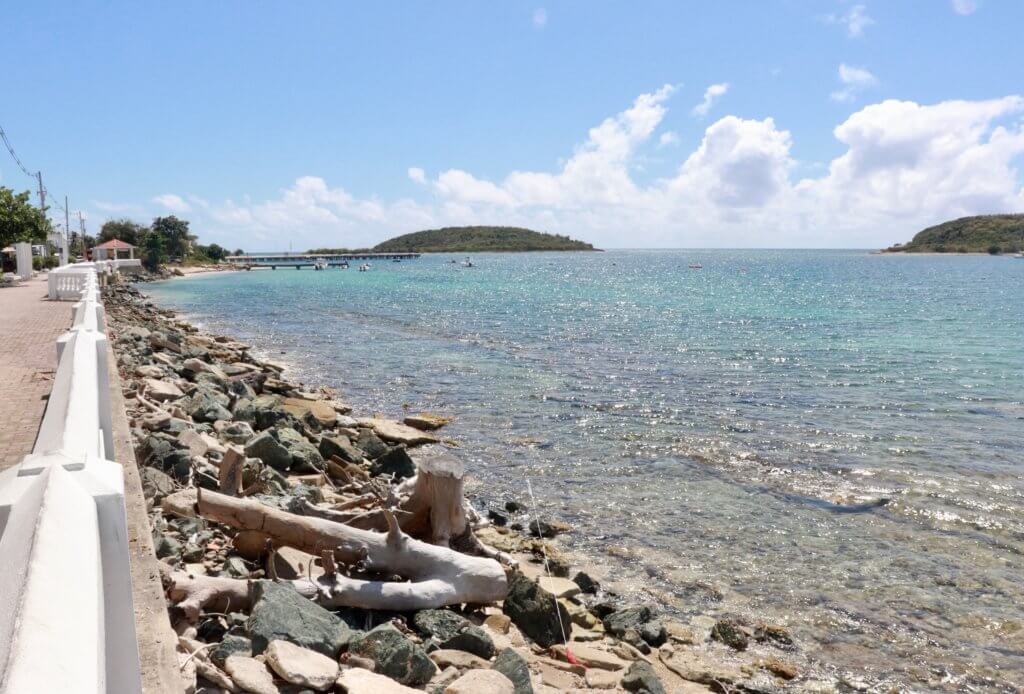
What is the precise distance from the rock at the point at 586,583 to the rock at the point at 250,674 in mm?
4658

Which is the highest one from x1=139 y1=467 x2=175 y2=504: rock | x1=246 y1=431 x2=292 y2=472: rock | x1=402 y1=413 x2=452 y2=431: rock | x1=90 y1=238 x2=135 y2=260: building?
x1=90 y1=238 x2=135 y2=260: building

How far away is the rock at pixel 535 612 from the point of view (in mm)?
6859

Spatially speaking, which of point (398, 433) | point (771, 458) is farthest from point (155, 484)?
point (771, 458)

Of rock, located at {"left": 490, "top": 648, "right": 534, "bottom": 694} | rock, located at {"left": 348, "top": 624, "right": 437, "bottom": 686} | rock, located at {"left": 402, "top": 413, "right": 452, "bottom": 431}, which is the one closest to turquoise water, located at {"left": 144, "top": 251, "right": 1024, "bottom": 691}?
rock, located at {"left": 402, "top": 413, "right": 452, "bottom": 431}

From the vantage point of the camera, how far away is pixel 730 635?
746 centimetres

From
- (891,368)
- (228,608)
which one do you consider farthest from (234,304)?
(228,608)

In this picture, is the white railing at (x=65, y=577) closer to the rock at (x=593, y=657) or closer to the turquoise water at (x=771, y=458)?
the rock at (x=593, y=657)

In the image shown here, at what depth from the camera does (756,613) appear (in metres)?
8.05

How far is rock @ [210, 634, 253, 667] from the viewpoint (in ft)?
14.7

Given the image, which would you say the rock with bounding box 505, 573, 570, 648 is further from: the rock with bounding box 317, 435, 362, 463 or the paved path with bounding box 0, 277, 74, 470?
the rock with bounding box 317, 435, 362, 463

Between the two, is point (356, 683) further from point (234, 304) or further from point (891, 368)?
point (234, 304)

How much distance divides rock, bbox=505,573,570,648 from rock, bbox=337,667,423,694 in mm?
2351

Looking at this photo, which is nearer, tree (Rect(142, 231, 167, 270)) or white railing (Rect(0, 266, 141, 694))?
white railing (Rect(0, 266, 141, 694))

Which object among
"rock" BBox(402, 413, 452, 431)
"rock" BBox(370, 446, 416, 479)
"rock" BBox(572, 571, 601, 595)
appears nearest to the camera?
"rock" BBox(572, 571, 601, 595)
